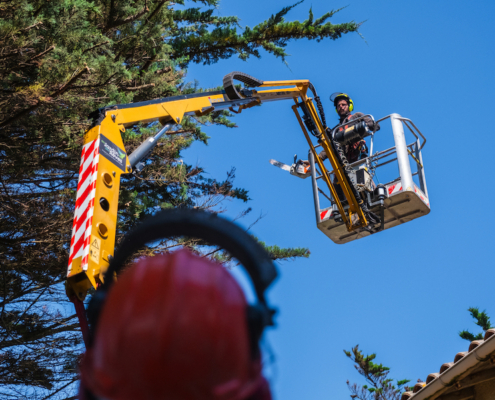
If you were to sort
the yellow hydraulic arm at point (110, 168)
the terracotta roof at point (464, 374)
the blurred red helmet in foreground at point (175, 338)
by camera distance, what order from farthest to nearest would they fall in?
the terracotta roof at point (464, 374)
the yellow hydraulic arm at point (110, 168)
the blurred red helmet in foreground at point (175, 338)

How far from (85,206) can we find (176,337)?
370cm

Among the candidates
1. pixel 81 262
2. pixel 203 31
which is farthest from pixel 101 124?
pixel 203 31

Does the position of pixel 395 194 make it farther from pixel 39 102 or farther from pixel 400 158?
pixel 39 102

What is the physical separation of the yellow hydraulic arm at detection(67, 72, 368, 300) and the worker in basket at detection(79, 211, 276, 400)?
0.87 ft

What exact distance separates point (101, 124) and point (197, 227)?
4.54 meters

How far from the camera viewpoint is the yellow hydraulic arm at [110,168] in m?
3.54

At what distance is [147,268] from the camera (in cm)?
71

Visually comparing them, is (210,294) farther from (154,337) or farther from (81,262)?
(81,262)

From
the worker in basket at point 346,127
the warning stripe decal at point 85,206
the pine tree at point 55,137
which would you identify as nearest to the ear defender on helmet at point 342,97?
the worker in basket at point 346,127

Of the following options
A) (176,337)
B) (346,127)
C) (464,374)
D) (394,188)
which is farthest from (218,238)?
(346,127)

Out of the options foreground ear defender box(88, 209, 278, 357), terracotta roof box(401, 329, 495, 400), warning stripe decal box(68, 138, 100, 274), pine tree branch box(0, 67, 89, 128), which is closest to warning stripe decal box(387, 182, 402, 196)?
terracotta roof box(401, 329, 495, 400)

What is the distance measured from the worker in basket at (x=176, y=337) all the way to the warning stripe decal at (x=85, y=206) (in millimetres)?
2804

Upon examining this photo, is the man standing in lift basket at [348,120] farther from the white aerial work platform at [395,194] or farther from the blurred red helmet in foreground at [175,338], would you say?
the blurred red helmet in foreground at [175,338]

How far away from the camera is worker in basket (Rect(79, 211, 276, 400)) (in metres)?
0.66
